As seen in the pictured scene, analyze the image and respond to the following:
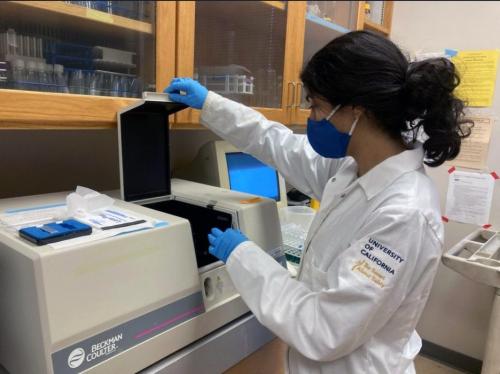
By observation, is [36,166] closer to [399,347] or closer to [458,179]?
[399,347]

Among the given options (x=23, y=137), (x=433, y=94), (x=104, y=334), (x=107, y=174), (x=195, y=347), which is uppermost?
(x=433, y=94)

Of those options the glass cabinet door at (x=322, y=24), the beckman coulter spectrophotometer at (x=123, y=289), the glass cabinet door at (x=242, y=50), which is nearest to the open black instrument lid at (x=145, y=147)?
the beckman coulter spectrophotometer at (x=123, y=289)

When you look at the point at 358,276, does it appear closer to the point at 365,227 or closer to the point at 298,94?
the point at 365,227

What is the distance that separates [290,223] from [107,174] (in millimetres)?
701

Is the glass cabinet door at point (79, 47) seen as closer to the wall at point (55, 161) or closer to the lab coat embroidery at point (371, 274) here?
the wall at point (55, 161)

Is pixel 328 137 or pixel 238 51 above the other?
pixel 238 51

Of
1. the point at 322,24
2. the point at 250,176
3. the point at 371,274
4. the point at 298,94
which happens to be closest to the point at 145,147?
the point at 250,176

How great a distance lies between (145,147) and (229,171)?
0.42m

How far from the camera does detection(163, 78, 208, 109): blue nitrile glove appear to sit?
1030mm

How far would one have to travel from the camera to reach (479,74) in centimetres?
192

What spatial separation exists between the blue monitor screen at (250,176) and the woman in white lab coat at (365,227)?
1.66 feet

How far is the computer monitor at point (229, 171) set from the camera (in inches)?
54.4

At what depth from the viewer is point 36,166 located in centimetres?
121

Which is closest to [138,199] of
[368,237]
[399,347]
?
[368,237]
